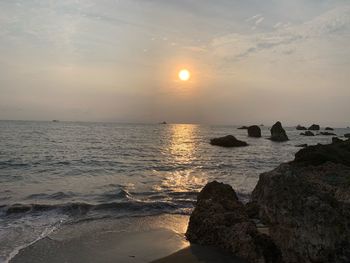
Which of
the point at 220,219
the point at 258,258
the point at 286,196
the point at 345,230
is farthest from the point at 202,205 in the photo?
the point at 345,230

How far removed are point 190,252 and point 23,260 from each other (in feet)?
13.5

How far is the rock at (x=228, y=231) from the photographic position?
8.61 metres

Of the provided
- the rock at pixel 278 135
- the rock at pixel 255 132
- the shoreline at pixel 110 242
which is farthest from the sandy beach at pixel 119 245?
the rock at pixel 255 132

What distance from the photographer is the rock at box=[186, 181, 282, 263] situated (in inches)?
339

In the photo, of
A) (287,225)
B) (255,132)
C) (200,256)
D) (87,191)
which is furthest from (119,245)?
(255,132)

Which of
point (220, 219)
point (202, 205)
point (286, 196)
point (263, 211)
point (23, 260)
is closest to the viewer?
point (286, 196)

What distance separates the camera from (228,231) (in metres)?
9.64

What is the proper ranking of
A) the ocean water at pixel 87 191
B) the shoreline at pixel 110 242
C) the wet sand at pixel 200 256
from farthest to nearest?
the ocean water at pixel 87 191 < the shoreline at pixel 110 242 < the wet sand at pixel 200 256

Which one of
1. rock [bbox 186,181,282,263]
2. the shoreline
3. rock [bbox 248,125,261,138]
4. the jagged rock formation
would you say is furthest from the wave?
rock [bbox 248,125,261,138]

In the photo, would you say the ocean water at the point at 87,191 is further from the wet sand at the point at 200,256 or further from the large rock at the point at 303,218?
the large rock at the point at 303,218

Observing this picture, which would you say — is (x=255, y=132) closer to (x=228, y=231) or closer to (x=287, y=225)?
(x=228, y=231)

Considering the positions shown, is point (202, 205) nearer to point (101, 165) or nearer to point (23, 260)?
point (23, 260)

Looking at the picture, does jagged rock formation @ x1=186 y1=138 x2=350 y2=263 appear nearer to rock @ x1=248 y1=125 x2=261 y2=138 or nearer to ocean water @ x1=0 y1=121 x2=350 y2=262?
ocean water @ x1=0 y1=121 x2=350 y2=262

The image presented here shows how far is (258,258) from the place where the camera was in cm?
846
